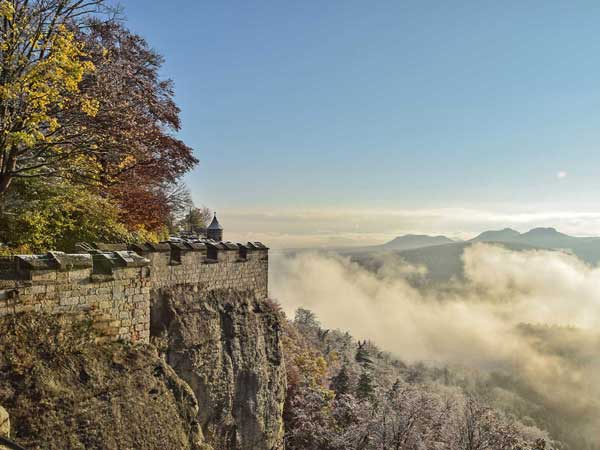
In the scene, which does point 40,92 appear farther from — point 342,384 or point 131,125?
point 342,384

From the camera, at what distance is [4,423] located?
495 centimetres

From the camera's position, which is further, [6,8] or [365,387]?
[365,387]

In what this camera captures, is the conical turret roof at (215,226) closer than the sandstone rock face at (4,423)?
No

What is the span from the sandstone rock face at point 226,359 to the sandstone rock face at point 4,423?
20.9 ft

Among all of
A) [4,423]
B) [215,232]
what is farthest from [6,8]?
[215,232]

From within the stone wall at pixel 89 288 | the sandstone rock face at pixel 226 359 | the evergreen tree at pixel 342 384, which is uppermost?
the stone wall at pixel 89 288

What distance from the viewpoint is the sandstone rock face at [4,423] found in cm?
488

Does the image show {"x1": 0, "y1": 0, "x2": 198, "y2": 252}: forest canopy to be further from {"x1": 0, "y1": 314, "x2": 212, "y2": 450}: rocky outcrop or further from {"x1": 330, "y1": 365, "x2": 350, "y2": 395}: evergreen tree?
{"x1": 330, "y1": 365, "x2": 350, "y2": 395}: evergreen tree

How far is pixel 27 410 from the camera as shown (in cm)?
549

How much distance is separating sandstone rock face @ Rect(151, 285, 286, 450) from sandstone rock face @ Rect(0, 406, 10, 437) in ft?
20.9

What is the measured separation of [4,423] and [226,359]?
29.0 feet

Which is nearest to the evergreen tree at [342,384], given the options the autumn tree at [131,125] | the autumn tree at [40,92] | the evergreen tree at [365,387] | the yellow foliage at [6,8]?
the evergreen tree at [365,387]

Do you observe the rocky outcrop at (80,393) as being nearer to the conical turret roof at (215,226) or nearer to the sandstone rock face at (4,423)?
the sandstone rock face at (4,423)

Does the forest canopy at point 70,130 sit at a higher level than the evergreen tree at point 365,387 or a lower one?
higher
